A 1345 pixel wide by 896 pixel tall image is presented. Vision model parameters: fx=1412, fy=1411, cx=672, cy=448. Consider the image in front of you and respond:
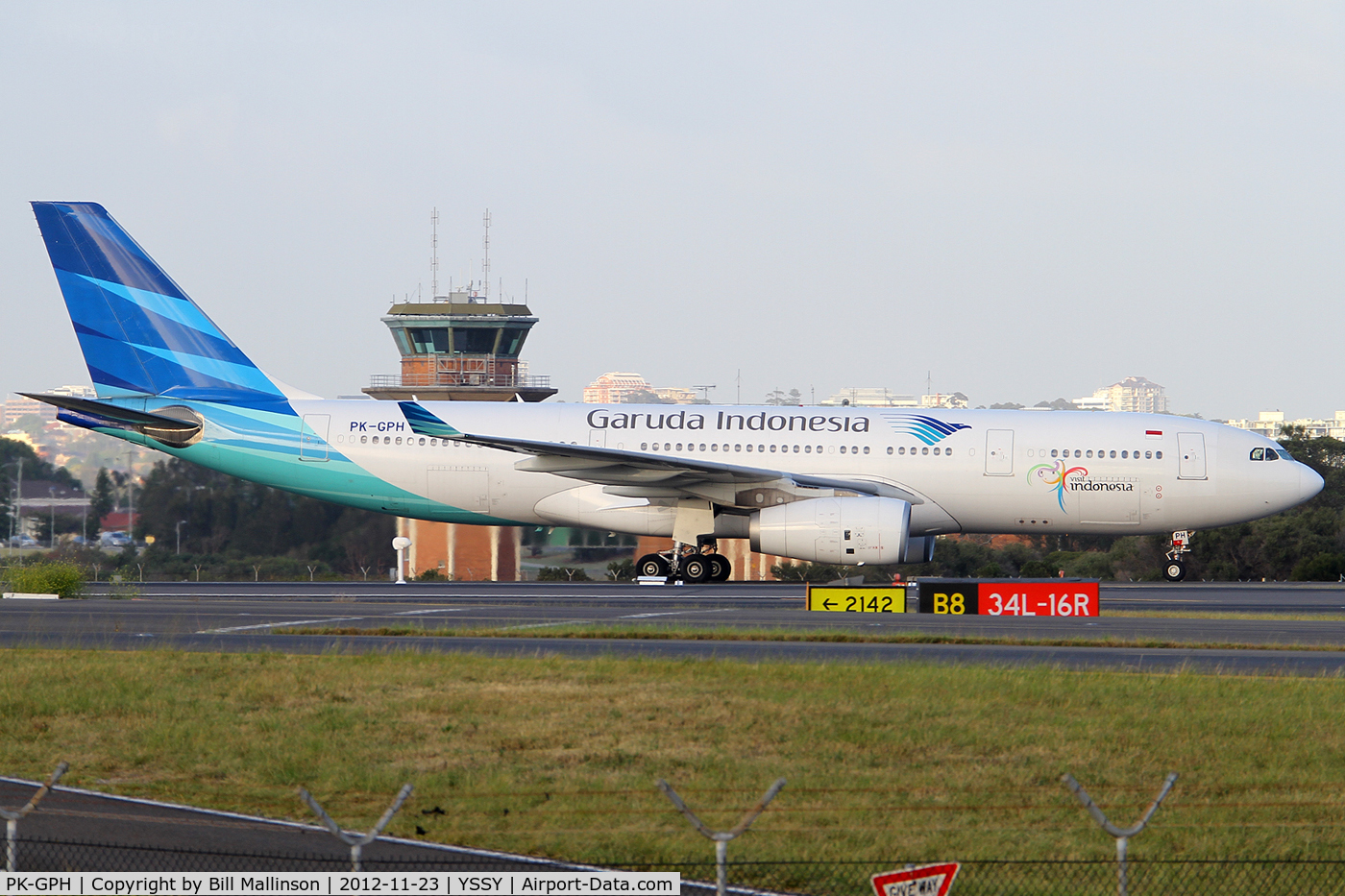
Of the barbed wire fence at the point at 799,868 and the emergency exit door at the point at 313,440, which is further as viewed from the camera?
the emergency exit door at the point at 313,440

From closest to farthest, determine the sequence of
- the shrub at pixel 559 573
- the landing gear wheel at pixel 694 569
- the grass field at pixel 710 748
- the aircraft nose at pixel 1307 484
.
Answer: the grass field at pixel 710 748 → the aircraft nose at pixel 1307 484 → the landing gear wheel at pixel 694 569 → the shrub at pixel 559 573

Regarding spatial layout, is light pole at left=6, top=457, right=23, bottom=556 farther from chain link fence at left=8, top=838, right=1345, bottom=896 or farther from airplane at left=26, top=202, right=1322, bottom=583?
chain link fence at left=8, top=838, right=1345, bottom=896

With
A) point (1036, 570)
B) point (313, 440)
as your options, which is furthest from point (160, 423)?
point (1036, 570)

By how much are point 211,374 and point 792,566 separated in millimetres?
21257

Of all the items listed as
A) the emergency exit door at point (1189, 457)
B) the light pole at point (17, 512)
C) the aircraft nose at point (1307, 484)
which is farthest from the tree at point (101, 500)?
the aircraft nose at point (1307, 484)

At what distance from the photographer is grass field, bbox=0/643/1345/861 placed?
1010 cm

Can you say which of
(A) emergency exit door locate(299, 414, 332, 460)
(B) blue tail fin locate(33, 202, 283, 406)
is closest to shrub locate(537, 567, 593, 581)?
(A) emergency exit door locate(299, 414, 332, 460)

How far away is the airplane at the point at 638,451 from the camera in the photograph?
30438 mm

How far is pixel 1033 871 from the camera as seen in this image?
30.8ft

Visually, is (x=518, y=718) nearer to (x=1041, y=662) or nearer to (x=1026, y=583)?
(x=1041, y=662)

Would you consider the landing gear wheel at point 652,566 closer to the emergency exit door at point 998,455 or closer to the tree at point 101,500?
the emergency exit door at point 998,455

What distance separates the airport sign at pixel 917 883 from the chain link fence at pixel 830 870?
2168 millimetres

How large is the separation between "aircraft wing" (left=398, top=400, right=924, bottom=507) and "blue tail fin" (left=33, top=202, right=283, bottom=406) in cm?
534

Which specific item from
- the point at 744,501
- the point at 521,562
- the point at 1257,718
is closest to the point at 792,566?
the point at 521,562
